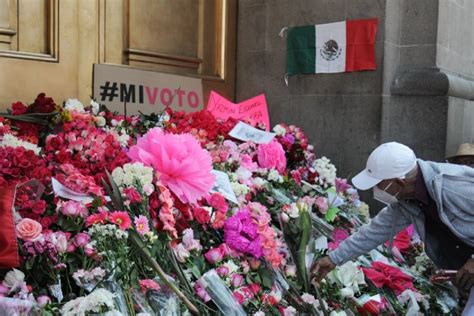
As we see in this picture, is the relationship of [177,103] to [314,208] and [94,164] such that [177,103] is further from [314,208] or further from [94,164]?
[94,164]

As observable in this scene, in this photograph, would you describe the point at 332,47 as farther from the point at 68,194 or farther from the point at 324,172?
the point at 68,194

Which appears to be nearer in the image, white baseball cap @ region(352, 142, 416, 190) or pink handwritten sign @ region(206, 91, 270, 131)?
white baseball cap @ region(352, 142, 416, 190)

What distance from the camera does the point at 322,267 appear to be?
313 cm

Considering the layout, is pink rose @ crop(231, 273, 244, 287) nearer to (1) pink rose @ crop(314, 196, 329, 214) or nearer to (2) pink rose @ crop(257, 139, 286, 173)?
(1) pink rose @ crop(314, 196, 329, 214)

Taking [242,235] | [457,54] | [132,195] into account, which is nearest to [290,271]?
[242,235]

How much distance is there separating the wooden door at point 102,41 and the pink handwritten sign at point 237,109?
462 millimetres

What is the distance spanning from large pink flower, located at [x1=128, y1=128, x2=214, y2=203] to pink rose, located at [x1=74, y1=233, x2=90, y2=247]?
0.57m

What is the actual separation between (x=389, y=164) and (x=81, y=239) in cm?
142

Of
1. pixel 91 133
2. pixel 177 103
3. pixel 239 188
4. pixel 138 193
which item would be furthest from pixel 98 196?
pixel 177 103

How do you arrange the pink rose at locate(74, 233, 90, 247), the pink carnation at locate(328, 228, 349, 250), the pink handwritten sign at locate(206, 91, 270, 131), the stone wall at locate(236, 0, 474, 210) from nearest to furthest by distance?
1. the pink rose at locate(74, 233, 90, 247)
2. the pink carnation at locate(328, 228, 349, 250)
3. the pink handwritten sign at locate(206, 91, 270, 131)
4. the stone wall at locate(236, 0, 474, 210)

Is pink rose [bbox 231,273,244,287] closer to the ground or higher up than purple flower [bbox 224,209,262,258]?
closer to the ground

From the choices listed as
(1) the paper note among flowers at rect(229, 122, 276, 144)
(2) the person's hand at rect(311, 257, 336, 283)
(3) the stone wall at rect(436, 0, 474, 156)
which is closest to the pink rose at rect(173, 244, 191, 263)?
(2) the person's hand at rect(311, 257, 336, 283)

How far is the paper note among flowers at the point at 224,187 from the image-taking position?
3.24 m

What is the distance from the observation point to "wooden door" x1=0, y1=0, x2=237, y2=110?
4047 millimetres
